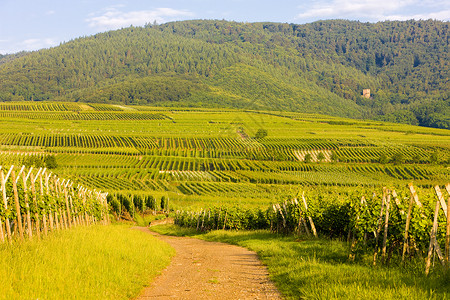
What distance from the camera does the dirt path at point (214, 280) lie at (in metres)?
6.98

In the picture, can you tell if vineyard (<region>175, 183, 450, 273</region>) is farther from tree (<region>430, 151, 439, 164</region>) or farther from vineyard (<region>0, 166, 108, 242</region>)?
tree (<region>430, 151, 439, 164</region>)

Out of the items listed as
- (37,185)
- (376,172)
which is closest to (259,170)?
(376,172)

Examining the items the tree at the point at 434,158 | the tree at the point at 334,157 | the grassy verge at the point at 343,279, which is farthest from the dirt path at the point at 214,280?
the tree at the point at 434,158

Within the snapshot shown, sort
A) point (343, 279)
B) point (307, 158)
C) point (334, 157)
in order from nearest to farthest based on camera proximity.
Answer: point (343, 279), point (307, 158), point (334, 157)

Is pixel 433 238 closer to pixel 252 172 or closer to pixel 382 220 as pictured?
pixel 382 220

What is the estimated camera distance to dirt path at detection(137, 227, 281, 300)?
6.98m

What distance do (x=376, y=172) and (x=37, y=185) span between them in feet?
287

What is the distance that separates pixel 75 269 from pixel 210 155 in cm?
9501

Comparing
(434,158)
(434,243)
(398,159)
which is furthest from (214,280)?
(434,158)

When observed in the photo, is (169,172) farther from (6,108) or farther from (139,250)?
(6,108)

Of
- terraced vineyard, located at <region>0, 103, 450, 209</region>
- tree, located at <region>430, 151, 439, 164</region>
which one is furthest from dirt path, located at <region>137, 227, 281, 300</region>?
tree, located at <region>430, 151, 439, 164</region>

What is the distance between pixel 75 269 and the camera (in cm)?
688

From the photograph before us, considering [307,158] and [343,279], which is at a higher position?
[343,279]

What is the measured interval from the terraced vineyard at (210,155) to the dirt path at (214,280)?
4393 cm
